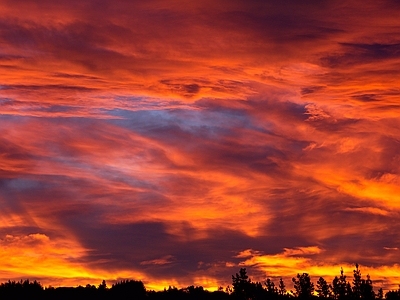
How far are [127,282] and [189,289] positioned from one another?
Result: 26.1 m

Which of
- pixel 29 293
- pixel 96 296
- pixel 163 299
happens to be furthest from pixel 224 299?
pixel 29 293

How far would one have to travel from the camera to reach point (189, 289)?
175 metres

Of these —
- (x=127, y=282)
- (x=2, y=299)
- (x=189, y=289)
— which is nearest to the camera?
(x=2, y=299)

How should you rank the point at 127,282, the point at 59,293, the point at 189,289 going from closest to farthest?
the point at 59,293 < the point at 127,282 < the point at 189,289

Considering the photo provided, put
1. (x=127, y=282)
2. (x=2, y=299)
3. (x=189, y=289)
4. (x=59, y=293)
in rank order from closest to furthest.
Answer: (x=2, y=299)
(x=59, y=293)
(x=127, y=282)
(x=189, y=289)

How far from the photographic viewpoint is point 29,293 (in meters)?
134

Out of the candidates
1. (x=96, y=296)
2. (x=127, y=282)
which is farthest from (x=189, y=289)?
(x=96, y=296)

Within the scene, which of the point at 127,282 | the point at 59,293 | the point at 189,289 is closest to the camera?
the point at 59,293

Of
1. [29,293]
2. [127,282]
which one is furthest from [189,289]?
[29,293]

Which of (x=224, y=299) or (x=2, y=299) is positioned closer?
(x=2, y=299)

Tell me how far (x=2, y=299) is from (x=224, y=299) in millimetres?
75846

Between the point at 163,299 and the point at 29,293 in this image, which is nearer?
the point at 29,293

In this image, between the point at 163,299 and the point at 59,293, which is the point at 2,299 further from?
the point at 163,299

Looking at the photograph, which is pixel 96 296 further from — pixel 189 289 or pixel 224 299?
pixel 224 299
